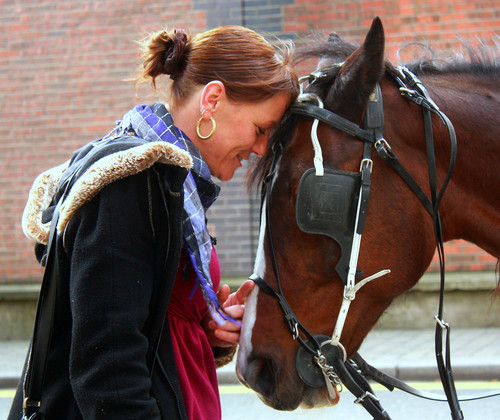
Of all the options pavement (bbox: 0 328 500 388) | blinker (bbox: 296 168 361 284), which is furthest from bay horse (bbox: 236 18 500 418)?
pavement (bbox: 0 328 500 388)

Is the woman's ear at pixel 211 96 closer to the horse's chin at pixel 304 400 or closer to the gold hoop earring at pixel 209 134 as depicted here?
the gold hoop earring at pixel 209 134

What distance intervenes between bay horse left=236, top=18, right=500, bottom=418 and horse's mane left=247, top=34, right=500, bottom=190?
0.13 metres

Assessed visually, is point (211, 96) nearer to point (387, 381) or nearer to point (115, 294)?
point (115, 294)

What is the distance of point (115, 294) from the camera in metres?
1.47

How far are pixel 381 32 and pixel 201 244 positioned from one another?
0.75 m

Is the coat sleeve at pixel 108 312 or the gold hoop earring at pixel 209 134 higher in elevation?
the gold hoop earring at pixel 209 134

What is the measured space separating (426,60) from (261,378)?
3.91 feet

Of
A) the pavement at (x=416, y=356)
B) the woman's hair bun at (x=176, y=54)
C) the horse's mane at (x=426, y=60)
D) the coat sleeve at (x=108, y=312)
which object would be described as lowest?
the pavement at (x=416, y=356)

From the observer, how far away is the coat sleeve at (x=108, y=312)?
4.78ft

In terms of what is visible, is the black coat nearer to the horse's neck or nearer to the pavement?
the horse's neck

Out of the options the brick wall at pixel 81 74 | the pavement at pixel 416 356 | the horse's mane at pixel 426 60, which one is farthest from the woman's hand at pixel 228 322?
the brick wall at pixel 81 74

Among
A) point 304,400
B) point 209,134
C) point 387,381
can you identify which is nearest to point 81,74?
point 209,134

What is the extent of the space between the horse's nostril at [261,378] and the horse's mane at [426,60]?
1.91 ft

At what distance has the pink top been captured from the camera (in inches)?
69.1
